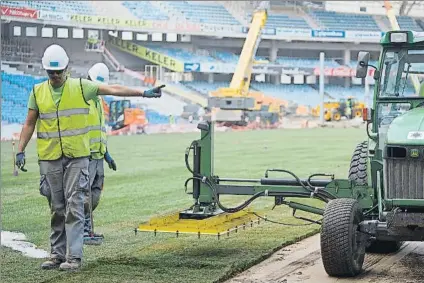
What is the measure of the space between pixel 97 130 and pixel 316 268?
2.65 metres

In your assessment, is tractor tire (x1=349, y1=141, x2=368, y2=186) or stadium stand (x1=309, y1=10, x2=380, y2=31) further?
stadium stand (x1=309, y1=10, x2=380, y2=31)

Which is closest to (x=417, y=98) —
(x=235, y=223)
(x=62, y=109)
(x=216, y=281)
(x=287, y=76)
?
(x=235, y=223)

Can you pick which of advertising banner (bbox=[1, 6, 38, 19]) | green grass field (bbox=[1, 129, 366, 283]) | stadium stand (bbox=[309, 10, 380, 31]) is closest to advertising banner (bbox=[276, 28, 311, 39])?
stadium stand (bbox=[309, 10, 380, 31])

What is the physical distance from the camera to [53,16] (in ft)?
159

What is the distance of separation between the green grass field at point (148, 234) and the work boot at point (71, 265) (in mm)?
77

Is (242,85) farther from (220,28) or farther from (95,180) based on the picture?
(95,180)

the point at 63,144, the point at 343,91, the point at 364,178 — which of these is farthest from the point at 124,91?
the point at 343,91

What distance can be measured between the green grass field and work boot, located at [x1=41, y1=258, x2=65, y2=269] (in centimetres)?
12

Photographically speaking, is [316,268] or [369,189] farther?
[369,189]

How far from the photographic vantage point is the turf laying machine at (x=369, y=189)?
7504 millimetres

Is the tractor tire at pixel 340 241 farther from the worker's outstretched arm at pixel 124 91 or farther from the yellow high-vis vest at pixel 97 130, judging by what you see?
the yellow high-vis vest at pixel 97 130

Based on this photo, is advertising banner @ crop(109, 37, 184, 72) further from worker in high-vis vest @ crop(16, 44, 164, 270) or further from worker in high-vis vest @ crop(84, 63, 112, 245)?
worker in high-vis vest @ crop(16, 44, 164, 270)

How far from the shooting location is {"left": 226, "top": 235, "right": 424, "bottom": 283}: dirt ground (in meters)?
7.70

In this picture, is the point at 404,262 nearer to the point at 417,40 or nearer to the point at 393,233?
the point at 393,233
